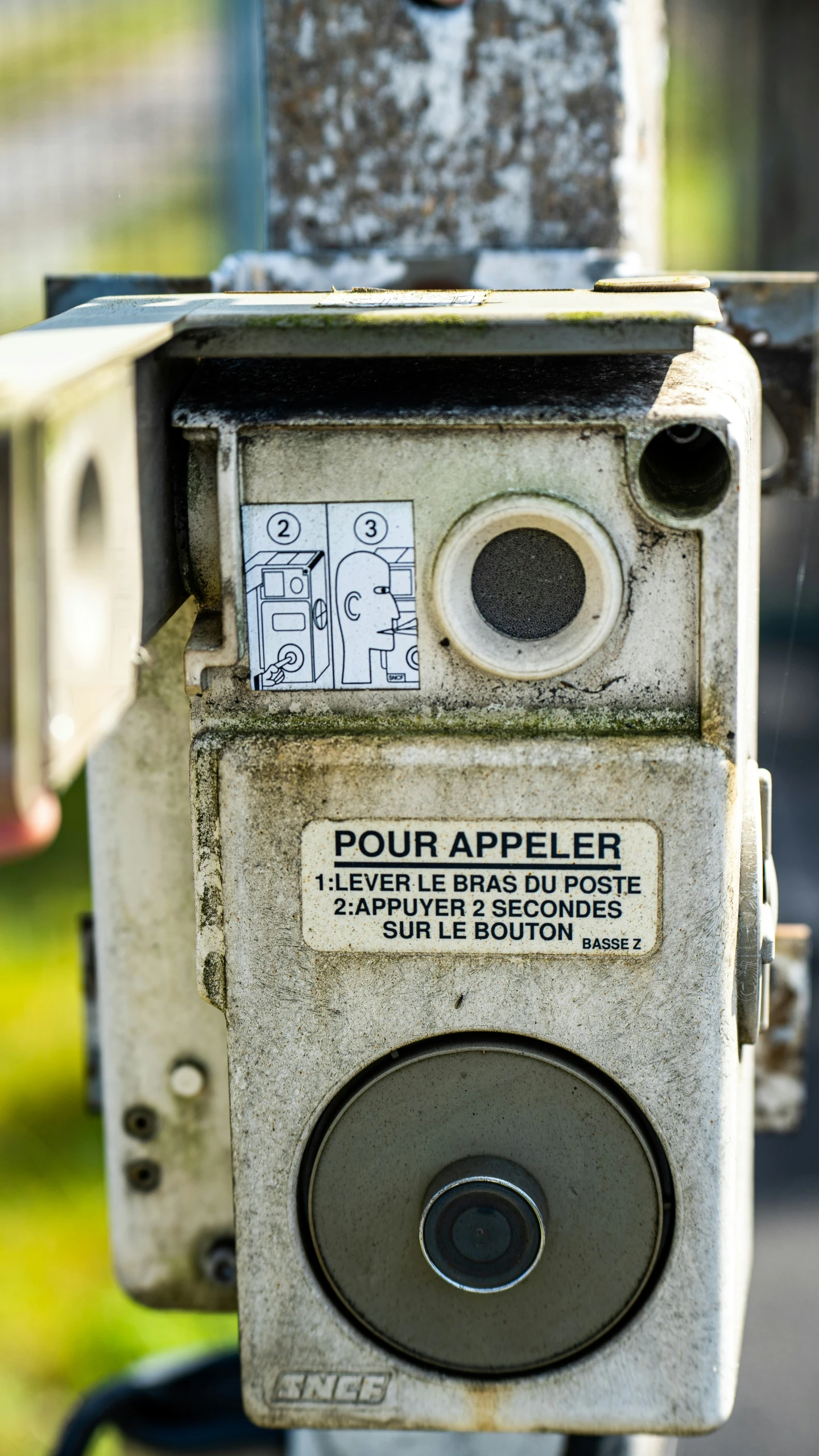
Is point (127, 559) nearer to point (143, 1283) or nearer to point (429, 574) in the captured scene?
point (429, 574)

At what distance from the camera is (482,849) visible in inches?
45.9

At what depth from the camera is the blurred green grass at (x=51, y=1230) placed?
314 cm

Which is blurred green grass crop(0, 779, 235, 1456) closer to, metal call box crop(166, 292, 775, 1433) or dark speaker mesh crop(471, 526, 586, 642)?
metal call box crop(166, 292, 775, 1433)

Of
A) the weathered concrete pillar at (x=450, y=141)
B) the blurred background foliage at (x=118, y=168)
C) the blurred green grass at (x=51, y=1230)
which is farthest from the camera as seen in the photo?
the blurred background foliage at (x=118, y=168)

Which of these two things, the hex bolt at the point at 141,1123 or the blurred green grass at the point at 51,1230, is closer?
the hex bolt at the point at 141,1123

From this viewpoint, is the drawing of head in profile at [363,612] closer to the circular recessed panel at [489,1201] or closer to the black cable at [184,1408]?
the circular recessed panel at [489,1201]

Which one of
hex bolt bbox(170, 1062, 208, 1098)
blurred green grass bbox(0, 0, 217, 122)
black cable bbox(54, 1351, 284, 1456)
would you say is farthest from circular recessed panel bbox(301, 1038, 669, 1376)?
blurred green grass bbox(0, 0, 217, 122)

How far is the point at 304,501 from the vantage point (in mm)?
1146

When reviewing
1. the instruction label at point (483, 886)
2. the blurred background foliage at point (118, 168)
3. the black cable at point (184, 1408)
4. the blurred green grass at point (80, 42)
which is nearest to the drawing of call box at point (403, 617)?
the instruction label at point (483, 886)

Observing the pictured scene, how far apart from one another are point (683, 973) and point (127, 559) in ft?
1.65

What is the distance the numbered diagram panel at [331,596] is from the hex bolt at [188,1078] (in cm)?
47

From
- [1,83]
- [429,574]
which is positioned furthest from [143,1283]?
[1,83]

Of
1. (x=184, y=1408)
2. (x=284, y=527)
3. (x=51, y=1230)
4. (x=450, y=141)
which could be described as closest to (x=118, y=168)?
(x=51, y=1230)

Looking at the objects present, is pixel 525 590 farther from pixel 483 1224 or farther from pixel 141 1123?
pixel 141 1123
